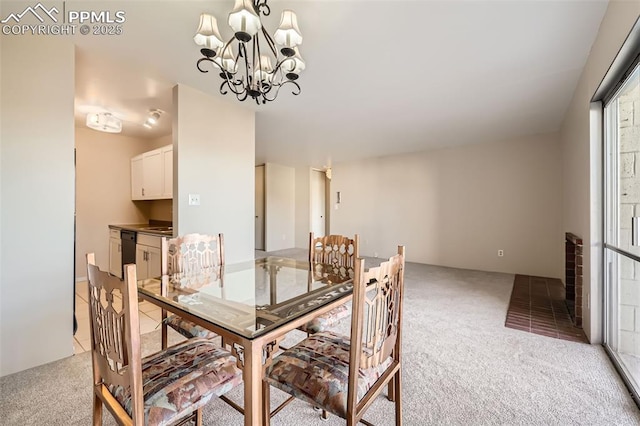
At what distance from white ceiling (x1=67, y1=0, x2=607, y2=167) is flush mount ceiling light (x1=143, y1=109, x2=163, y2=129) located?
97mm

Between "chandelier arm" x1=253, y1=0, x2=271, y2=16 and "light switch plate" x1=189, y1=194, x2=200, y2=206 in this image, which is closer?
"chandelier arm" x1=253, y1=0, x2=271, y2=16

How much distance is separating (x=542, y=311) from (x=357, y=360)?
3.06 m

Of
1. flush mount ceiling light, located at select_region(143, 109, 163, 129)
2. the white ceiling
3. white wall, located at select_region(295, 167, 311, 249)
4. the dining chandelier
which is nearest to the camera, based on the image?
the dining chandelier

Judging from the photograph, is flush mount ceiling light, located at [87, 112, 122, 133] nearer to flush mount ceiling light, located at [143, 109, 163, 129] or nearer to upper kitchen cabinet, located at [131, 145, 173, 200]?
flush mount ceiling light, located at [143, 109, 163, 129]

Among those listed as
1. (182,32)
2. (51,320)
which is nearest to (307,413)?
(51,320)

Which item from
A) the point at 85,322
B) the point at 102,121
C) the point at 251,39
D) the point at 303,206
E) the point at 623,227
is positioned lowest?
the point at 85,322

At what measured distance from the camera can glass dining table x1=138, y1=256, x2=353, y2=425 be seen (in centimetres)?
99

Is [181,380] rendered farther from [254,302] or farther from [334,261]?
[334,261]

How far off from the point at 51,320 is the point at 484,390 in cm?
301

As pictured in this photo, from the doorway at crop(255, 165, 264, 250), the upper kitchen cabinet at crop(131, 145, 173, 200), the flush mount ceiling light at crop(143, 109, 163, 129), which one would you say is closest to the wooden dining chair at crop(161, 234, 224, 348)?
the upper kitchen cabinet at crop(131, 145, 173, 200)

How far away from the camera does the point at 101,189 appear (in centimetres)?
441

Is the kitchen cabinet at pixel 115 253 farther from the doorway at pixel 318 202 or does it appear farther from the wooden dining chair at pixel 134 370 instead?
the doorway at pixel 318 202

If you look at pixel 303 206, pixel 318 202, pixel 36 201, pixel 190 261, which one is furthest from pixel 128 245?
pixel 318 202

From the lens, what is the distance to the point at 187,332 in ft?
5.17
